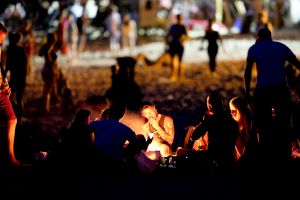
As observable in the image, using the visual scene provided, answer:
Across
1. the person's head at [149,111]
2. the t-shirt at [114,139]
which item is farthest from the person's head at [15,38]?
the t-shirt at [114,139]

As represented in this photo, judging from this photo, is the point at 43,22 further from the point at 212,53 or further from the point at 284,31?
the point at 212,53

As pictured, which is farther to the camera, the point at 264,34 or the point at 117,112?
the point at 264,34

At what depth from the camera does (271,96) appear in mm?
8172

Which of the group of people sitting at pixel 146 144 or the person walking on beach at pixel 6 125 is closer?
the group of people sitting at pixel 146 144

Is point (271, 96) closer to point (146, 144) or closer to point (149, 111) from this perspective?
point (149, 111)

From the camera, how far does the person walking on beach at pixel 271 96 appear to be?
8.12m

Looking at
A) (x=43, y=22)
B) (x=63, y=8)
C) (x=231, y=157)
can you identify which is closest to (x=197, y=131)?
(x=231, y=157)

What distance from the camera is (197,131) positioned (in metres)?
7.93

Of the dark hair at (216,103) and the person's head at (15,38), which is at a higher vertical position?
the person's head at (15,38)

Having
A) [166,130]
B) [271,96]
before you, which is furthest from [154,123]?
[271,96]

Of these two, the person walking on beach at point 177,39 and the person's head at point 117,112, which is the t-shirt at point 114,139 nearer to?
the person's head at point 117,112

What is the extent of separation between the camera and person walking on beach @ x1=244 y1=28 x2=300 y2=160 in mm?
8125

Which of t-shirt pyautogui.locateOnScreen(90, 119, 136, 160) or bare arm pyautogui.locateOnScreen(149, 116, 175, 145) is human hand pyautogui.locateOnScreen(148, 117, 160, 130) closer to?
bare arm pyautogui.locateOnScreen(149, 116, 175, 145)

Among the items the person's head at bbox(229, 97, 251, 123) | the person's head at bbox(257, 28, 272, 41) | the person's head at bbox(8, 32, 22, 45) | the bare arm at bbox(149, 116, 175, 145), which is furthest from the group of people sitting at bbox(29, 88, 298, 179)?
the person's head at bbox(8, 32, 22, 45)
